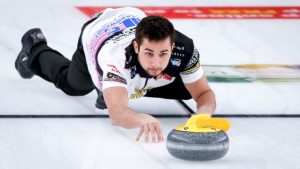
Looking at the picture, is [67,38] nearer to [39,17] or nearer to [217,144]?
[39,17]

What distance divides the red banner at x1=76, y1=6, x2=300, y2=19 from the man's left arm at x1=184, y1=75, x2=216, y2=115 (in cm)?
241

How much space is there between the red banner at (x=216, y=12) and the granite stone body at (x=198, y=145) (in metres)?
3.09

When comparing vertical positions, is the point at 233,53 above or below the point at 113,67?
below

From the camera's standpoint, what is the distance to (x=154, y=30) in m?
3.40

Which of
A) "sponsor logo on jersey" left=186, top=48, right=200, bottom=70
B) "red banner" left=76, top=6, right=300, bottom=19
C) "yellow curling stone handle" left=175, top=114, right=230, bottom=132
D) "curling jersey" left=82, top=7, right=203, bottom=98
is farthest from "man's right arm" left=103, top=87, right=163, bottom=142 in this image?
"red banner" left=76, top=6, right=300, bottom=19

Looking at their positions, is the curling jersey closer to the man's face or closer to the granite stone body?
the man's face

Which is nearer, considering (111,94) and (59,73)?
(111,94)

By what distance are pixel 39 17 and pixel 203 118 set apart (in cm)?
309

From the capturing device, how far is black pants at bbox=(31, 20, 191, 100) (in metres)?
4.16

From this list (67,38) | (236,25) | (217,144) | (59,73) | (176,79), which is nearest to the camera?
(217,144)

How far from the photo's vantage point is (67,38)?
572 centimetres

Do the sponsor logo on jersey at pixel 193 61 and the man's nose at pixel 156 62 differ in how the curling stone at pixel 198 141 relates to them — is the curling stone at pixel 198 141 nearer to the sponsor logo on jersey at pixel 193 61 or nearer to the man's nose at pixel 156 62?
the man's nose at pixel 156 62

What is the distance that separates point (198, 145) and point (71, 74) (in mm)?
1377

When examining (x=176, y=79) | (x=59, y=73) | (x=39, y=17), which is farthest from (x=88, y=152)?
(x=39, y=17)
